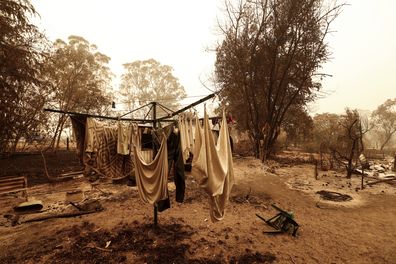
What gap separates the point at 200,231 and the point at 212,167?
2.81 meters

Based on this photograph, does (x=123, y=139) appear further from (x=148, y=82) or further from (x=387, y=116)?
(x=387, y=116)

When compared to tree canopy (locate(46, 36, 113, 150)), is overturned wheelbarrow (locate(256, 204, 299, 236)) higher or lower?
lower

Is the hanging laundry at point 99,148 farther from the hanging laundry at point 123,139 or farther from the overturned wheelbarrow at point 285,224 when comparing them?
the overturned wheelbarrow at point 285,224

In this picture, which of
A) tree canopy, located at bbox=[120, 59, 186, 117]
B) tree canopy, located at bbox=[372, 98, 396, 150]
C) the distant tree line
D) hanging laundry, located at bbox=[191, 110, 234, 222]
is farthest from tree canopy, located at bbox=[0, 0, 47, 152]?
tree canopy, located at bbox=[372, 98, 396, 150]

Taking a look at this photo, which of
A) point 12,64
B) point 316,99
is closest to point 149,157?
point 12,64

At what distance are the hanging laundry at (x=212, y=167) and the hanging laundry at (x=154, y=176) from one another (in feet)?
3.87

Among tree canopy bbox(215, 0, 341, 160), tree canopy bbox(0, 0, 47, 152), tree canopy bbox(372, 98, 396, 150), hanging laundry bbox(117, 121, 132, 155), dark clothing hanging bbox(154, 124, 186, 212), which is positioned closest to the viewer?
dark clothing hanging bbox(154, 124, 186, 212)

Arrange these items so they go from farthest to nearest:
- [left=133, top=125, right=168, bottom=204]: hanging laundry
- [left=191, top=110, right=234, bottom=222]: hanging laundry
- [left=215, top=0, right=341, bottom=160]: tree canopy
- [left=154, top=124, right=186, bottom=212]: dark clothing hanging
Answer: [left=215, top=0, right=341, bottom=160]: tree canopy → [left=133, top=125, right=168, bottom=204]: hanging laundry → [left=154, top=124, right=186, bottom=212]: dark clothing hanging → [left=191, top=110, right=234, bottom=222]: hanging laundry

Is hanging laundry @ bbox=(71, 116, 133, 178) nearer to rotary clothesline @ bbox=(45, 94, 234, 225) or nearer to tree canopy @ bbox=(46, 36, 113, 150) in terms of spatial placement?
rotary clothesline @ bbox=(45, 94, 234, 225)

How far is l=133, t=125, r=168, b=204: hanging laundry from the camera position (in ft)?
15.8

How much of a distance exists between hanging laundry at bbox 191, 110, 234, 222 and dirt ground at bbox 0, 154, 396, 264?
153 centimetres

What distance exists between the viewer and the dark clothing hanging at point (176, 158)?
451cm

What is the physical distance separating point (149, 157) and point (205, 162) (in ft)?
10.6

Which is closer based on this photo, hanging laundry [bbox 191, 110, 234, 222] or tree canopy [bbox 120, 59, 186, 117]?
hanging laundry [bbox 191, 110, 234, 222]
